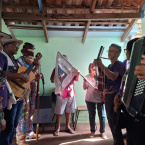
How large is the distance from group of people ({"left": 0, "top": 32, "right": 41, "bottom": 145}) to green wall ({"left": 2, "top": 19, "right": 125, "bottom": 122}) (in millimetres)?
1328

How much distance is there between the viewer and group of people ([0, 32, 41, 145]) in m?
1.39

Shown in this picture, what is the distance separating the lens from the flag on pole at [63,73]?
102 inches

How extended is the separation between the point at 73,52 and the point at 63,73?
1.53 m

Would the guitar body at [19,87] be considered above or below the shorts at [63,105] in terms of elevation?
above

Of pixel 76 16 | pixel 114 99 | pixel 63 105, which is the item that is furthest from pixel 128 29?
pixel 114 99

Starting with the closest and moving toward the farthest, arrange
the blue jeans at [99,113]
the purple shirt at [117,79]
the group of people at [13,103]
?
the group of people at [13,103], the purple shirt at [117,79], the blue jeans at [99,113]

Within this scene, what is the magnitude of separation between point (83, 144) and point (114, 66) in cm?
156

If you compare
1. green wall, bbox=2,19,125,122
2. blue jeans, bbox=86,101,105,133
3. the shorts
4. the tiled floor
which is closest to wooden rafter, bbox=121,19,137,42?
green wall, bbox=2,19,125,122

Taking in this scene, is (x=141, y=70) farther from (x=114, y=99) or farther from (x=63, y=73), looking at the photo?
(x=63, y=73)

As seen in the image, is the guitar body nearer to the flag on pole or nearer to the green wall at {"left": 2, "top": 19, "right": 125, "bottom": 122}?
the flag on pole

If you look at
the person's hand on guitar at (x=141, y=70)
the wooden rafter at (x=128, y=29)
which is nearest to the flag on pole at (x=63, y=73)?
the person's hand on guitar at (x=141, y=70)

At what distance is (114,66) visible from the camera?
1896 millimetres

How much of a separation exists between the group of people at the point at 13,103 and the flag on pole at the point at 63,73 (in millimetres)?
404

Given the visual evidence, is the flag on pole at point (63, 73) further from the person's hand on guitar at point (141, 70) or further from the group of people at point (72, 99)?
the person's hand on guitar at point (141, 70)
